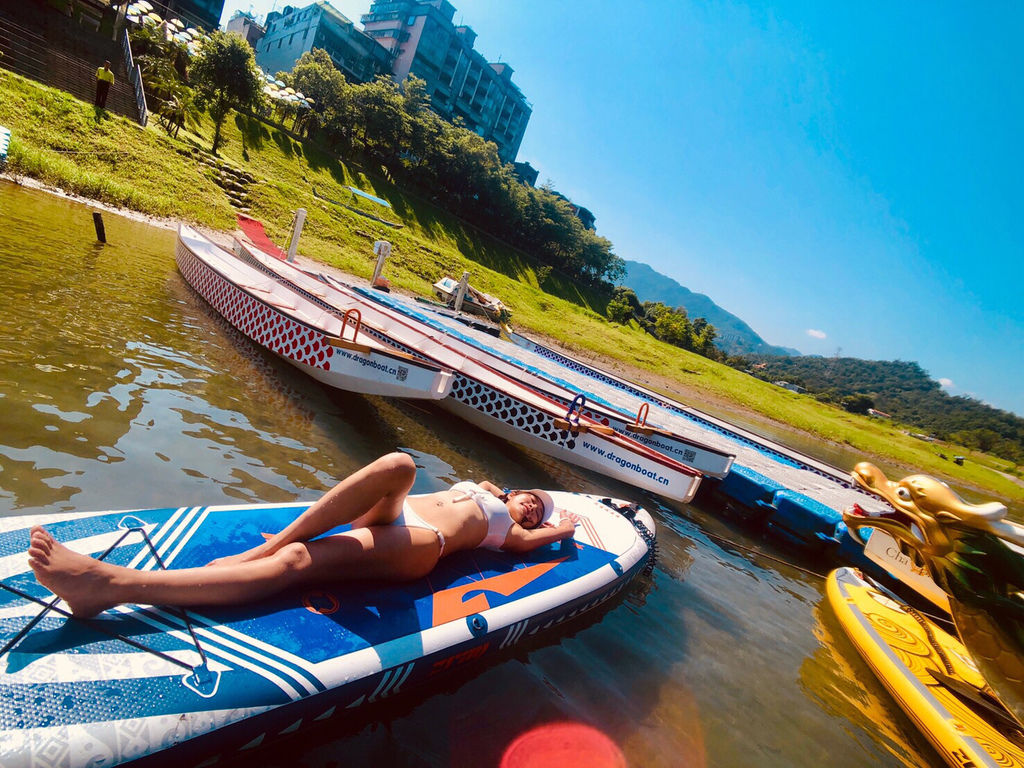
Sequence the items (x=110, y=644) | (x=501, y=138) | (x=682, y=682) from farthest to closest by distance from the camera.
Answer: (x=501, y=138), (x=682, y=682), (x=110, y=644)

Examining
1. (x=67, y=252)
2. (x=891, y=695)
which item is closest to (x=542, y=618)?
(x=891, y=695)

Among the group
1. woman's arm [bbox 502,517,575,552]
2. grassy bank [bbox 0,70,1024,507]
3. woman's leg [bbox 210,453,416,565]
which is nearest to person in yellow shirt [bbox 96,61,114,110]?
grassy bank [bbox 0,70,1024,507]

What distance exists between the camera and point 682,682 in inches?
162

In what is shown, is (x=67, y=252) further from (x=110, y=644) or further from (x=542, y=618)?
(x=542, y=618)

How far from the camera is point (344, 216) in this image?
90.3 feet

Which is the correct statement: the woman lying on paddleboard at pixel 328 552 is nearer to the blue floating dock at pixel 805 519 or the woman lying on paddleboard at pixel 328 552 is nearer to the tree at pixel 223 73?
the blue floating dock at pixel 805 519

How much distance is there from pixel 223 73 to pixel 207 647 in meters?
29.9

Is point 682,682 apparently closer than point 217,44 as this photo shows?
Yes

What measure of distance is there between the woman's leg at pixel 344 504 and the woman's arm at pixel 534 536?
4.84 feet

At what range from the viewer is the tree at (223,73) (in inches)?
938

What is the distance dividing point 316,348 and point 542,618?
16.8 feet

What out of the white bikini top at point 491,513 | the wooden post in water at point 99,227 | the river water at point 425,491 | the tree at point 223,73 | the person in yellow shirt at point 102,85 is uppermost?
the tree at point 223,73

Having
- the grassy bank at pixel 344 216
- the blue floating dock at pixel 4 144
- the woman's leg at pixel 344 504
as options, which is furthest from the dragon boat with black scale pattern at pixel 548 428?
the grassy bank at pixel 344 216

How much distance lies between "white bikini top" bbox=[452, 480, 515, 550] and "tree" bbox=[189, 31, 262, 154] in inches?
1067
